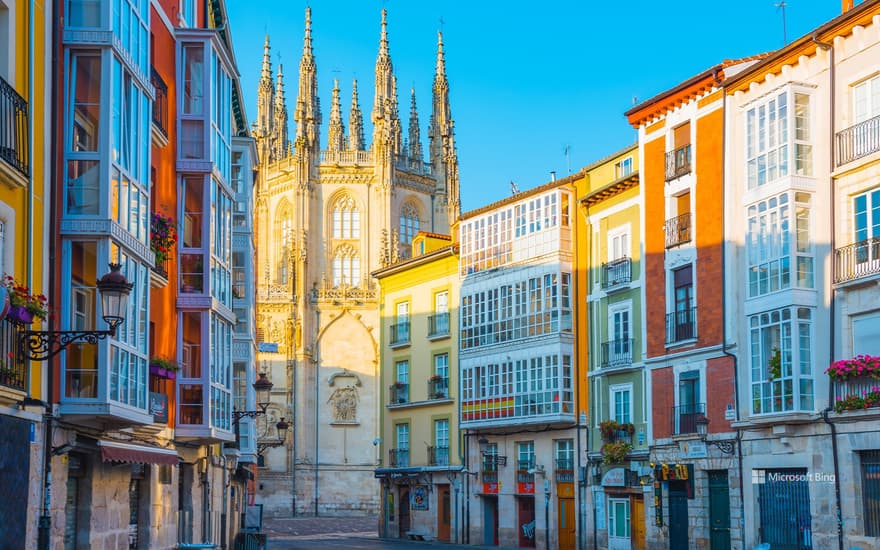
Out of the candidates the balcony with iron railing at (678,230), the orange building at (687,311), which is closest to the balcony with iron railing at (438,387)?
the orange building at (687,311)

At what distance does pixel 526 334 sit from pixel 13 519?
30.4 meters

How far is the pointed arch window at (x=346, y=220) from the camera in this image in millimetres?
90438

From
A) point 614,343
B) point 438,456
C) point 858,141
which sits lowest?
point 438,456

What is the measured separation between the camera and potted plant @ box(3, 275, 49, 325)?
1619 centimetres

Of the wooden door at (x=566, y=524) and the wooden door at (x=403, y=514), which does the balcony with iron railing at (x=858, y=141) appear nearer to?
the wooden door at (x=566, y=524)

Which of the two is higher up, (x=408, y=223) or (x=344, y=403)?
(x=408, y=223)

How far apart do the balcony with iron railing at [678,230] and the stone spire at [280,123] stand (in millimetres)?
60251

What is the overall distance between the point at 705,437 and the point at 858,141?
367 inches

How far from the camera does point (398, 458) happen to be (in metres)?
55.3

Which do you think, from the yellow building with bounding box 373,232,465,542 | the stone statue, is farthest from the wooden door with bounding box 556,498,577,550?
the stone statue

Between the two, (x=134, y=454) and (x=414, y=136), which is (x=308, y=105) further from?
(x=134, y=454)

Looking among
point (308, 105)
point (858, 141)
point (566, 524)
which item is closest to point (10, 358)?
point (858, 141)

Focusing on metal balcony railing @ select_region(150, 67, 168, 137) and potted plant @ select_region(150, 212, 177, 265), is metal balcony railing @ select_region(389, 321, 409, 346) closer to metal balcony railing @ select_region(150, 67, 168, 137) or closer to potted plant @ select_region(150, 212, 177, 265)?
metal balcony railing @ select_region(150, 67, 168, 137)

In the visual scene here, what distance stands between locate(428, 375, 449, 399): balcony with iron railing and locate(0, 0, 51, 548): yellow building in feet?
113
